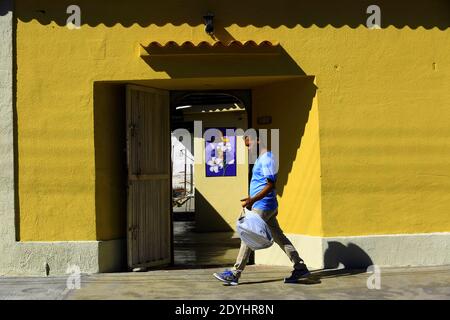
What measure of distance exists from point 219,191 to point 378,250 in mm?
5618

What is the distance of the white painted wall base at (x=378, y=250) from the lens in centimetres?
814

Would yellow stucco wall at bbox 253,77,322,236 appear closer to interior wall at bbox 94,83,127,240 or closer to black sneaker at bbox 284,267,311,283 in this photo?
black sneaker at bbox 284,267,311,283

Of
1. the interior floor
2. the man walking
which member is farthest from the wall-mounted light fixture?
the interior floor

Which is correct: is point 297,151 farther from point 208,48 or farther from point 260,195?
point 208,48

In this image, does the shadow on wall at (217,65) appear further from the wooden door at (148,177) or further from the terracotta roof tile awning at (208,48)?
the wooden door at (148,177)

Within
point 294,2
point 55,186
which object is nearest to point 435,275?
point 294,2

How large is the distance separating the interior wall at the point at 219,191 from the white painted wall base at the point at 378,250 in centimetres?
506

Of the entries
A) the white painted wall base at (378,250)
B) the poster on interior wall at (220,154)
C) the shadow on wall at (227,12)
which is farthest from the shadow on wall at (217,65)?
the poster on interior wall at (220,154)

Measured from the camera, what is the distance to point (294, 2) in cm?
819

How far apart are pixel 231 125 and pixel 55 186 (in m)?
5.81

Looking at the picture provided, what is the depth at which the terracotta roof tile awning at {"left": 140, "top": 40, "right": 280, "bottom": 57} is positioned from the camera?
7836 millimetres

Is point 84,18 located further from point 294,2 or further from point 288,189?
point 288,189

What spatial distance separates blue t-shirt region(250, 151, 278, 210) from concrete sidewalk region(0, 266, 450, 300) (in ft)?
3.11

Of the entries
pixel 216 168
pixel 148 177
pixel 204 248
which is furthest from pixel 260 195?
pixel 216 168
